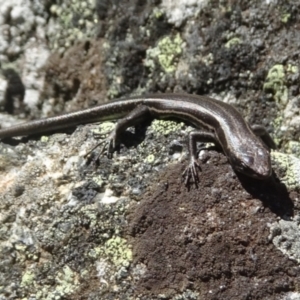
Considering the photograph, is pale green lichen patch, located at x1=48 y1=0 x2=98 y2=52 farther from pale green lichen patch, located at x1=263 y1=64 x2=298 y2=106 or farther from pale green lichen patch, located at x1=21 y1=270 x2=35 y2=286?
pale green lichen patch, located at x1=21 y1=270 x2=35 y2=286

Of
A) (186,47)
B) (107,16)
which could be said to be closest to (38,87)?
(107,16)

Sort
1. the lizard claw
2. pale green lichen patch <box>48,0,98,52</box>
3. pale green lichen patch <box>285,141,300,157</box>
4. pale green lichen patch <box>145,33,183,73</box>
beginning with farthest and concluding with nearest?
pale green lichen patch <box>48,0,98,52</box>
pale green lichen patch <box>145,33,183,73</box>
pale green lichen patch <box>285,141,300,157</box>
the lizard claw

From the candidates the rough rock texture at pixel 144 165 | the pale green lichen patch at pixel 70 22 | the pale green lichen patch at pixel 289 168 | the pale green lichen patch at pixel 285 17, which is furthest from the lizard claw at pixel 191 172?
the pale green lichen patch at pixel 70 22

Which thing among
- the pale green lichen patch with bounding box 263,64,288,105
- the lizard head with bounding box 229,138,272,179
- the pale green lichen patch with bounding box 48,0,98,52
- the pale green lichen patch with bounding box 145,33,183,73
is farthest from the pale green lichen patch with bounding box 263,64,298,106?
the pale green lichen patch with bounding box 48,0,98,52

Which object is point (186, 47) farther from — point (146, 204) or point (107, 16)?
point (146, 204)

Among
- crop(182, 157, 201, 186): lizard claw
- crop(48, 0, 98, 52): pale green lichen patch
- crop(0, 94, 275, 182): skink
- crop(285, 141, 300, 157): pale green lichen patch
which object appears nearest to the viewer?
crop(182, 157, 201, 186): lizard claw

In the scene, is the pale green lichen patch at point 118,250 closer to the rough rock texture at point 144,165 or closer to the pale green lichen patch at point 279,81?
the rough rock texture at point 144,165
